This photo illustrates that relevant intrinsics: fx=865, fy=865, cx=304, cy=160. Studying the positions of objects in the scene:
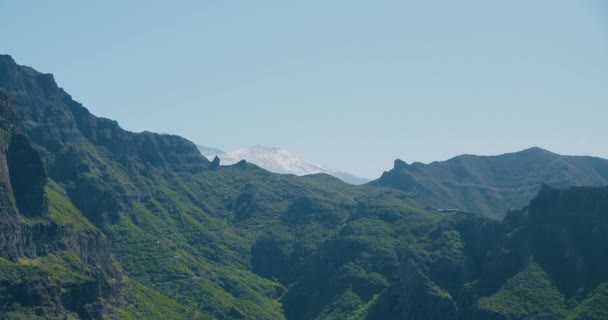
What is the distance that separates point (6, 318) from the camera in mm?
196500
